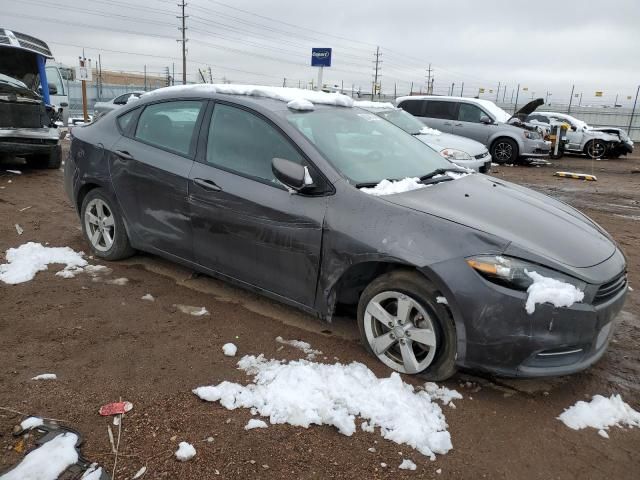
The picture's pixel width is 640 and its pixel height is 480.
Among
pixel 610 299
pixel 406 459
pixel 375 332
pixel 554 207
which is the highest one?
pixel 554 207

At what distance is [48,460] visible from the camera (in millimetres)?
2219

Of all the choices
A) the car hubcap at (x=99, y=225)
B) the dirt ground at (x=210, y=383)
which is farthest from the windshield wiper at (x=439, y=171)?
the car hubcap at (x=99, y=225)

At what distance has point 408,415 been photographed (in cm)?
258

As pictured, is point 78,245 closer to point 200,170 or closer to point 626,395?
point 200,170

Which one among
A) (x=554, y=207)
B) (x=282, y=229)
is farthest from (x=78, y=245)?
(x=554, y=207)

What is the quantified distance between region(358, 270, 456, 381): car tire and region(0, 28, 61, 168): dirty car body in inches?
318

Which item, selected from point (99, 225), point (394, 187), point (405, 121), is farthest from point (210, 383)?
point (405, 121)

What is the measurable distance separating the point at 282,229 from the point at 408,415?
1366 mm

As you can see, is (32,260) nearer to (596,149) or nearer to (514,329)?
(514,329)

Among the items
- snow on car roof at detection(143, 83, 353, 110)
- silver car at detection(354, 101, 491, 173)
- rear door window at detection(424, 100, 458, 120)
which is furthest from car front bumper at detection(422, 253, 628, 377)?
rear door window at detection(424, 100, 458, 120)

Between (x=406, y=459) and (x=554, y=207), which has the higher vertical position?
(x=554, y=207)

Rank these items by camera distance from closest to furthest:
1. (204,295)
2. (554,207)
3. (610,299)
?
(610,299)
(554,207)
(204,295)

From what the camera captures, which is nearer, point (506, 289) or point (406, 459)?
point (406, 459)

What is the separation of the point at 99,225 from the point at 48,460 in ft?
9.11
